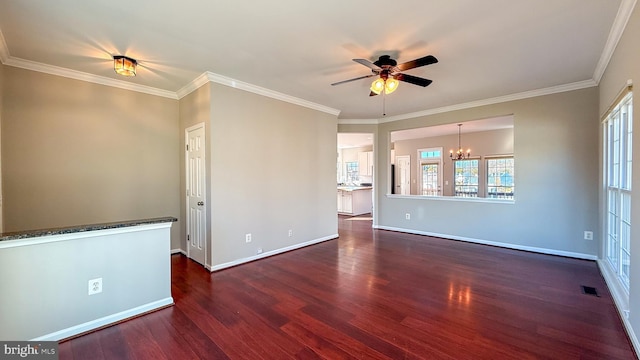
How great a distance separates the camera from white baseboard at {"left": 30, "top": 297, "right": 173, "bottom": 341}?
2.10 m

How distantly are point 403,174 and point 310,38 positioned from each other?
26.7 ft

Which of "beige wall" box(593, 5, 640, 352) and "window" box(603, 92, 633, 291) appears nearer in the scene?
"beige wall" box(593, 5, 640, 352)

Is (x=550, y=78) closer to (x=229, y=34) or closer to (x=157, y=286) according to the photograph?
(x=229, y=34)

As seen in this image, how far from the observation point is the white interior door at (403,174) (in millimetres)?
9867

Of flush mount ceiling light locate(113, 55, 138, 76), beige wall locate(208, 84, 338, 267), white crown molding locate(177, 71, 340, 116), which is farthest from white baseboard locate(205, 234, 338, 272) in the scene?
flush mount ceiling light locate(113, 55, 138, 76)

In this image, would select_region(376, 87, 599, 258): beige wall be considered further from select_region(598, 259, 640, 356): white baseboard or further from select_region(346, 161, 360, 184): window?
select_region(346, 161, 360, 184): window

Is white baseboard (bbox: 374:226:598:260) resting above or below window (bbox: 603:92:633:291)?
below

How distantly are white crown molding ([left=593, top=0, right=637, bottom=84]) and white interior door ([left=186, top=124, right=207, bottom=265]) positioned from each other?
4.44m

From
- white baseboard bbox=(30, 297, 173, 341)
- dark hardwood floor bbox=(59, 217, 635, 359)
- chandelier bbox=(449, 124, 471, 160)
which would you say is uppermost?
chandelier bbox=(449, 124, 471, 160)

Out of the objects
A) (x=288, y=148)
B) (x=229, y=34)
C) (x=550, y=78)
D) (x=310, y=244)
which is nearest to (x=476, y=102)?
(x=550, y=78)

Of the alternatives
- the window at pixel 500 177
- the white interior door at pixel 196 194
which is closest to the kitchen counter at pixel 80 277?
the white interior door at pixel 196 194

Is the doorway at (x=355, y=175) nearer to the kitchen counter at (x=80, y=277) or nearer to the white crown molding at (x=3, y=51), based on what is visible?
the kitchen counter at (x=80, y=277)

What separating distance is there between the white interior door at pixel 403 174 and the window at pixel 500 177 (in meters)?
2.52

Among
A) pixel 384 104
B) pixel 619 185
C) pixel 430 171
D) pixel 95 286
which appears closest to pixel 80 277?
pixel 95 286
